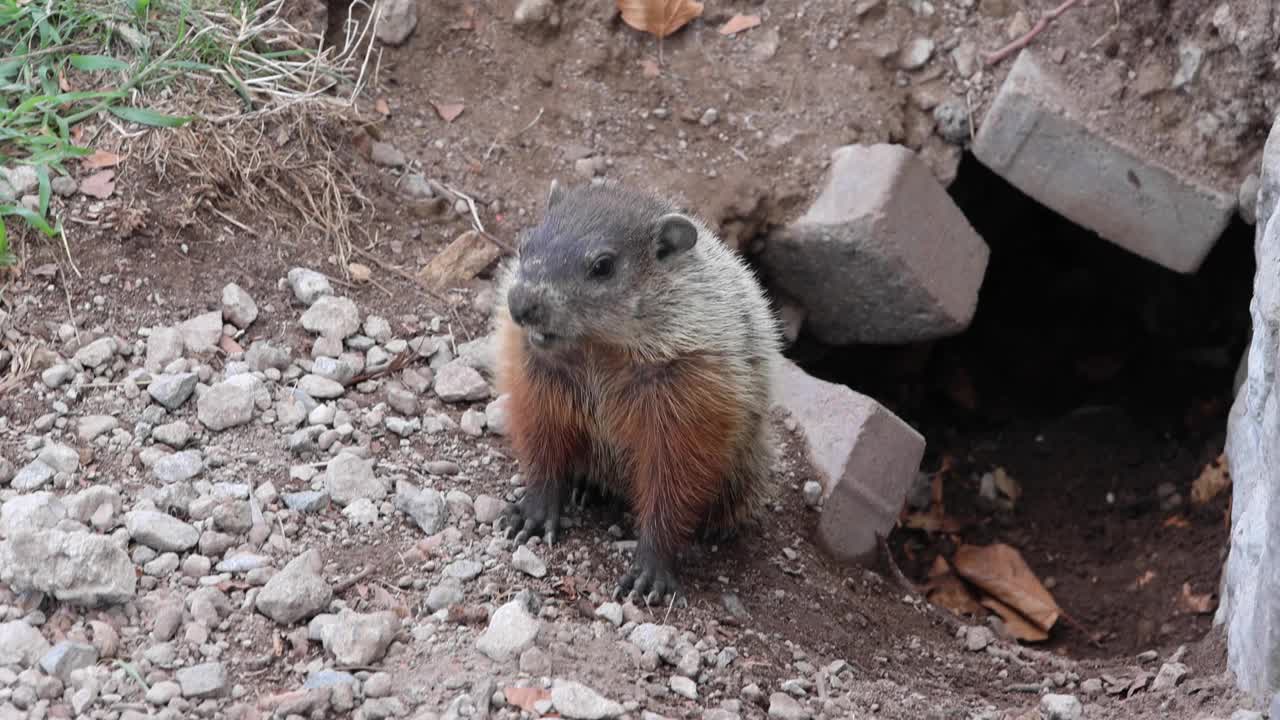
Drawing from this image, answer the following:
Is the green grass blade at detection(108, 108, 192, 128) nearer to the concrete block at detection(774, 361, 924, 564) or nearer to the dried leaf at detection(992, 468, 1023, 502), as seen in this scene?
the concrete block at detection(774, 361, 924, 564)

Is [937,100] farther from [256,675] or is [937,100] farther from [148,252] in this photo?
[256,675]

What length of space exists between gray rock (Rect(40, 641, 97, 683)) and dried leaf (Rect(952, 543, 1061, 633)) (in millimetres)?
4670

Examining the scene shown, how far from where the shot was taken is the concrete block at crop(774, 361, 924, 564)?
5883 mm

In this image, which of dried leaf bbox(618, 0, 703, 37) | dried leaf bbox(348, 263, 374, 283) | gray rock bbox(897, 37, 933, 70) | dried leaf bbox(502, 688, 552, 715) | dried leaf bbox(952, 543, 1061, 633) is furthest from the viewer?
gray rock bbox(897, 37, 933, 70)

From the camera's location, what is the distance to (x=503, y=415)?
5.41 metres

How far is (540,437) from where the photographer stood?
5.00 m

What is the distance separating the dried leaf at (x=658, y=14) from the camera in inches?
273

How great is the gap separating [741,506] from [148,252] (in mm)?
2725

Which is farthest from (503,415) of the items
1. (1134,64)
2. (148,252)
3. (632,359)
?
(1134,64)

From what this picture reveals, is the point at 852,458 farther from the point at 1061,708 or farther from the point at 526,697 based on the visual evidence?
the point at 526,697

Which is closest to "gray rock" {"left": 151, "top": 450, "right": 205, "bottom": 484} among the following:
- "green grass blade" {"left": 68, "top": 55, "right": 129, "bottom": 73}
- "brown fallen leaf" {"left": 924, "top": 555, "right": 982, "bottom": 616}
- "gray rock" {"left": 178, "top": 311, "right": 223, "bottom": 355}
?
"gray rock" {"left": 178, "top": 311, "right": 223, "bottom": 355}

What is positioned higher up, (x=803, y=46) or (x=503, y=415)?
(x=803, y=46)

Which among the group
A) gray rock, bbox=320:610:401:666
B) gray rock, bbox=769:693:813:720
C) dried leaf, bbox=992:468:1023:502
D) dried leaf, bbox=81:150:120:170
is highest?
gray rock, bbox=769:693:813:720

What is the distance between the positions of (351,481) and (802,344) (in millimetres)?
3551
